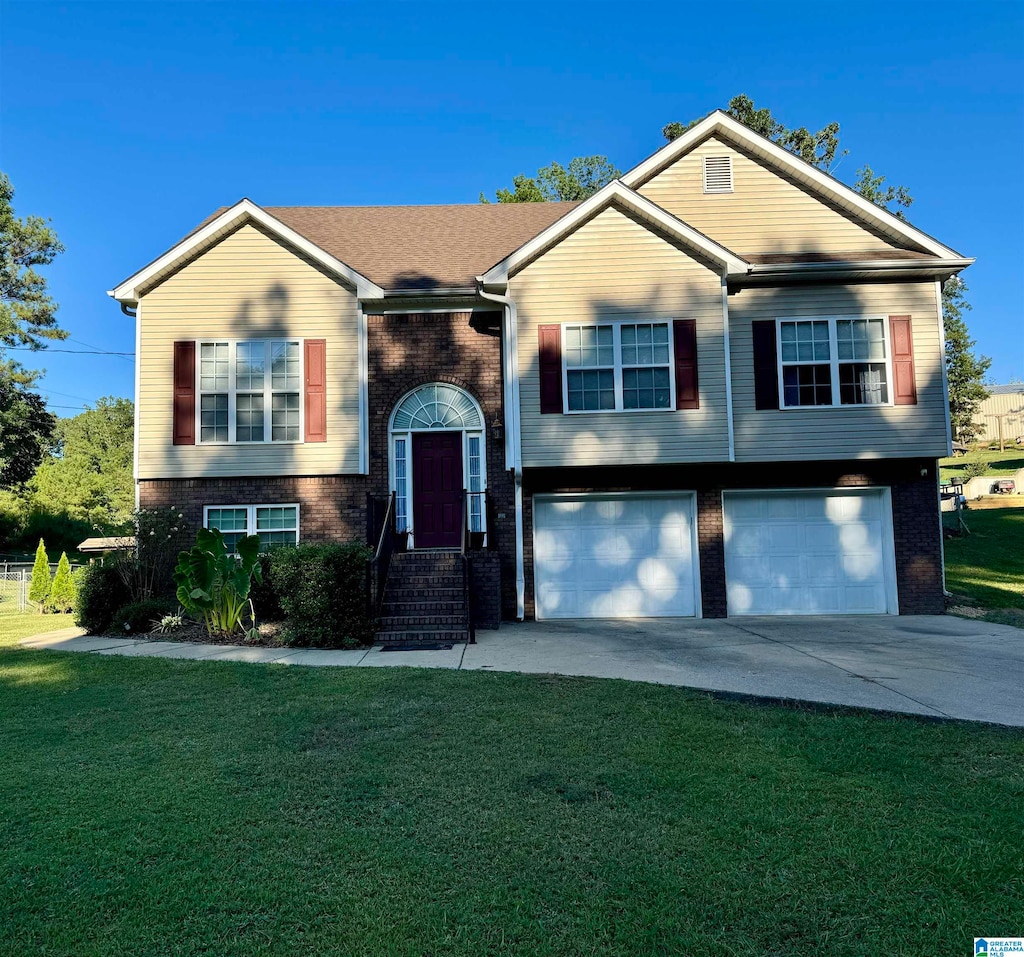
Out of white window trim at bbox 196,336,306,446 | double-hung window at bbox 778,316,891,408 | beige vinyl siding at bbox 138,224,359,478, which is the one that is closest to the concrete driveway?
double-hung window at bbox 778,316,891,408

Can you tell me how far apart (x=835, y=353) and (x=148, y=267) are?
40.5 ft

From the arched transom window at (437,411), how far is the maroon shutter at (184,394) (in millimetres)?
3584

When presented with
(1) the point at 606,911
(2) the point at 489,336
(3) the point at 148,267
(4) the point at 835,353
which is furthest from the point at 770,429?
(3) the point at 148,267

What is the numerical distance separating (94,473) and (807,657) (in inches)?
1711

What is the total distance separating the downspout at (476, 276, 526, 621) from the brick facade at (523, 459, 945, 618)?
166 millimetres

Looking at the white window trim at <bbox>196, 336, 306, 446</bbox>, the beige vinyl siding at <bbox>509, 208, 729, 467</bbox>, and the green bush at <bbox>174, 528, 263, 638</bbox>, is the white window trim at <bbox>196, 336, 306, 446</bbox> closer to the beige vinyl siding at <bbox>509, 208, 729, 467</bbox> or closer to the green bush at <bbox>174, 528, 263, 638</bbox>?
the green bush at <bbox>174, 528, 263, 638</bbox>

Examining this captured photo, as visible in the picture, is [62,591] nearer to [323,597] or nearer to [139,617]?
[139,617]

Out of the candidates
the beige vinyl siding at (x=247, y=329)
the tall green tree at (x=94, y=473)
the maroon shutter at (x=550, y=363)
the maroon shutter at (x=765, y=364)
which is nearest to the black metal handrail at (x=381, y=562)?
the beige vinyl siding at (x=247, y=329)

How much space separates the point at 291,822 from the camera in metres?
3.77

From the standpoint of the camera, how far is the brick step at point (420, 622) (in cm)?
988

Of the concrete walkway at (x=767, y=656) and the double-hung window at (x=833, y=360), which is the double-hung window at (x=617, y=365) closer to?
the double-hung window at (x=833, y=360)

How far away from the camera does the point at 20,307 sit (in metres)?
30.7

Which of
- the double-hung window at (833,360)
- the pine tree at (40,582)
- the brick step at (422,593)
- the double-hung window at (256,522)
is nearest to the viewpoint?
the brick step at (422,593)

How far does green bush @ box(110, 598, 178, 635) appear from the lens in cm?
1045
